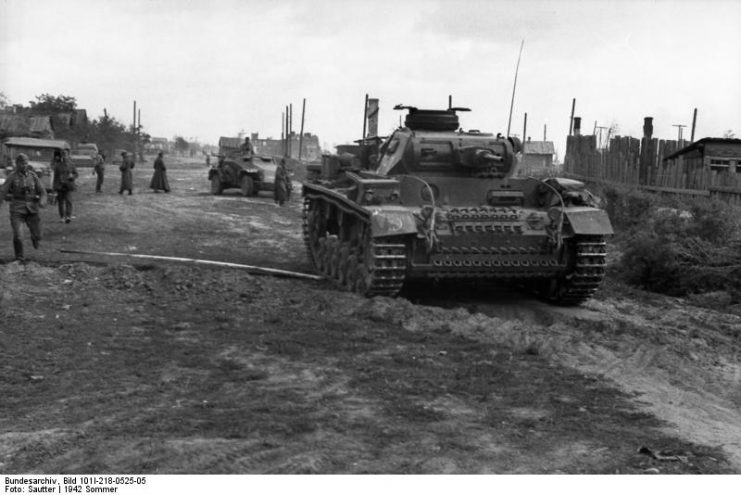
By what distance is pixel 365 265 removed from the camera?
1097 centimetres

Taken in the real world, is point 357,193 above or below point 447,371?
above

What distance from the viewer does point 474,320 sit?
9.61 metres

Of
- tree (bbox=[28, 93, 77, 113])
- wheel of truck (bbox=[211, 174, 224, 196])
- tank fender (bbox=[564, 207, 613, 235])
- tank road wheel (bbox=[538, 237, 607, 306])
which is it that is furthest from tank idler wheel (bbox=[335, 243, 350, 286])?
tree (bbox=[28, 93, 77, 113])

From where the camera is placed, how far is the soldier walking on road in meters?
18.4

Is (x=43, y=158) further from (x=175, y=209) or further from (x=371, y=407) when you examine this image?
(x=371, y=407)

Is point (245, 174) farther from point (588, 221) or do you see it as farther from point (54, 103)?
point (54, 103)

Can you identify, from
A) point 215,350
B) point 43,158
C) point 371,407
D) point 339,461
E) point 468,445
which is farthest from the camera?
point 43,158

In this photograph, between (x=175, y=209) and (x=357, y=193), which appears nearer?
(x=357, y=193)

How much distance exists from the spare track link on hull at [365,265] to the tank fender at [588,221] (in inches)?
79.7

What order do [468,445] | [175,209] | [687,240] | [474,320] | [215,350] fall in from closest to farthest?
[468,445] → [215,350] → [474,320] → [687,240] → [175,209]

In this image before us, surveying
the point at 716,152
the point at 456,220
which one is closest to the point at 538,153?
the point at 716,152

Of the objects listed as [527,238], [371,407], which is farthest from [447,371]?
[527,238]

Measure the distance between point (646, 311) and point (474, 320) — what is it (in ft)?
8.75

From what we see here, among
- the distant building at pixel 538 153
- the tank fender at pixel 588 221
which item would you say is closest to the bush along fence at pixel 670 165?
the tank fender at pixel 588 221
